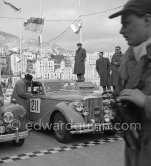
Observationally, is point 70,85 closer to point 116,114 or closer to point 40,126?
point 40,126

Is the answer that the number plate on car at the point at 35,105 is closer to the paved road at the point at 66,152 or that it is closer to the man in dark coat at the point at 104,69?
the paved road at the point at 66,152

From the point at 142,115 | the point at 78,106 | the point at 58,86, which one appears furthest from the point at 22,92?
the point at 142,115

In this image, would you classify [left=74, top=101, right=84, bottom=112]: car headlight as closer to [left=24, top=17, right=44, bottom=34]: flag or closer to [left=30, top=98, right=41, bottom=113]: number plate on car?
[left=30, top=98, right=41, bottom=113]: number plate on car

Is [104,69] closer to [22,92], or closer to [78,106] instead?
[22,92]

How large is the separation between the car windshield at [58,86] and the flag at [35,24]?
467 inches

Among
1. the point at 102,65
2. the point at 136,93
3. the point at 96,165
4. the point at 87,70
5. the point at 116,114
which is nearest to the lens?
the point at 136,93

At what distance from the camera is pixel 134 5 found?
1.54 m

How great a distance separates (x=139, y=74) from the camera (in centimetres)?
151

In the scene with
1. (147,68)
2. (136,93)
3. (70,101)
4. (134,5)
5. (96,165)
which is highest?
(134,5)

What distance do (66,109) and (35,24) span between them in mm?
13741

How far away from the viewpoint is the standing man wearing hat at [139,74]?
148cm

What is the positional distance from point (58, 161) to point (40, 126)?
2538mm

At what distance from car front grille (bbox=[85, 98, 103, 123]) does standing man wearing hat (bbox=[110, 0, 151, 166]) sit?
4.81m

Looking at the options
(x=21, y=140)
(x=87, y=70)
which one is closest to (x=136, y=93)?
(x=21, y=140)
